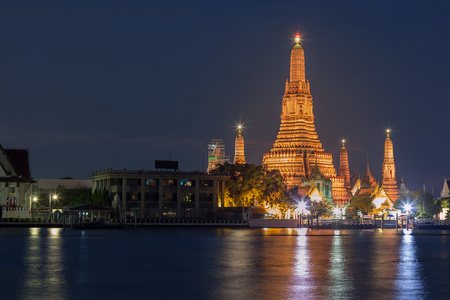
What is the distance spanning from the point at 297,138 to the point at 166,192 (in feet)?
216

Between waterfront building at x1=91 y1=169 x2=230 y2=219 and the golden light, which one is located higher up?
the golden light

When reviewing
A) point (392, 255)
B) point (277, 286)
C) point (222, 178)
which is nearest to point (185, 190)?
point (222, 178)

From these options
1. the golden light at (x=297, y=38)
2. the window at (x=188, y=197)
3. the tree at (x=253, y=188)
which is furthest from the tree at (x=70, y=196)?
the golden light at (x=297, y=38)

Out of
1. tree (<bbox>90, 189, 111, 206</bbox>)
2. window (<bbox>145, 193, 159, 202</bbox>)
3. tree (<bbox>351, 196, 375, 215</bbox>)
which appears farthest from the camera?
tree (<bbox>351, 196, 375, 215</bbox>)

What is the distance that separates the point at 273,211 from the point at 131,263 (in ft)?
331

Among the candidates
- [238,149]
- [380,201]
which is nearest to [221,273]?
[380,201]

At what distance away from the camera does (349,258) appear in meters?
46.0

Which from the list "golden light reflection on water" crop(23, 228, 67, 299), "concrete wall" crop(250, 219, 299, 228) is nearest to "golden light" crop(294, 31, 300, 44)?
"concrete wall" crop(250, 219, 299, 228)

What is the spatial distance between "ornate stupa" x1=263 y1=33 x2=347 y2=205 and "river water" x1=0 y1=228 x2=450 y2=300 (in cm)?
12117

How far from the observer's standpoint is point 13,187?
115812mm

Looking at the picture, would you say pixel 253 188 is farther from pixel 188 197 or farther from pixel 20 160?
pixel 20 160

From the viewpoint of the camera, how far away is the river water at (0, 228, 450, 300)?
29.3 m

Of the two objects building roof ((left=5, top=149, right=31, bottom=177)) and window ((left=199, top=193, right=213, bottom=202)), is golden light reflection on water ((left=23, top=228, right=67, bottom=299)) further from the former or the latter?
building roof ((left=5, top=149, right=31, bottom=177))

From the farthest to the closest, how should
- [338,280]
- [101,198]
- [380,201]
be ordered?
[380,201] < [101,198] < [338,280]
